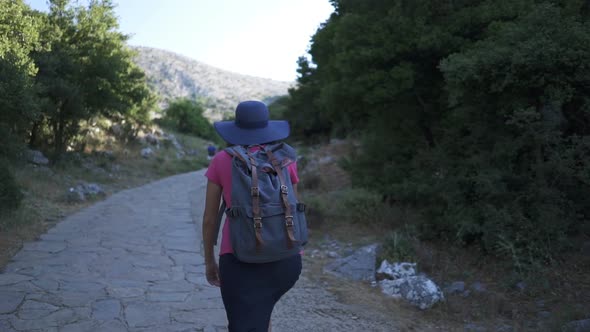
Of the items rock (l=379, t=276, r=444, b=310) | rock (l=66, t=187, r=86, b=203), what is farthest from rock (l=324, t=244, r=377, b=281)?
rock (l=66, t=187, r=86, b=203)

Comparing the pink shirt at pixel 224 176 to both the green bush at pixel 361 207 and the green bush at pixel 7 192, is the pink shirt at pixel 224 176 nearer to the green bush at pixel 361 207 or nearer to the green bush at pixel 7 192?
the green bush at pixel 7 192

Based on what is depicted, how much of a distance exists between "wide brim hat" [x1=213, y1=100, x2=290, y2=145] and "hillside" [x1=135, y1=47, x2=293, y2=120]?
7150 cm

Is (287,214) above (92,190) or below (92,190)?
above

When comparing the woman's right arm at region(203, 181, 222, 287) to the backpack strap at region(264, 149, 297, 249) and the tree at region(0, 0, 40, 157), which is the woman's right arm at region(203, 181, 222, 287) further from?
the tree at region(0, 0, 40, 157)

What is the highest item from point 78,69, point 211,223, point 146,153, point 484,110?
point 78,69

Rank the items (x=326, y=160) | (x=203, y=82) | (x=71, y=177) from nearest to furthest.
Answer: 1. (x=71, y=177)
2. (x=326, y=160)
3. (x=203, y=82)

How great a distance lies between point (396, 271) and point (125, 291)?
333 centimetres

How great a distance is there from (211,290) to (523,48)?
4.95m

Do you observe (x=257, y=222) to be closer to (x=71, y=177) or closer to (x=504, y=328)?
(x=504, y=328)

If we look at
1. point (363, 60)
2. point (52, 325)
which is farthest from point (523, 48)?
point (52, 325)

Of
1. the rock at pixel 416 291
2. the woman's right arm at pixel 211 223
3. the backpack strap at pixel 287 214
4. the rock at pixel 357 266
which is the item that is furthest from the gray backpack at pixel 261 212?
the rock at pixel 357 266

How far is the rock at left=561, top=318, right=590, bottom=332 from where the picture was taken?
4271 mm

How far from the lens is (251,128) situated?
2.76m

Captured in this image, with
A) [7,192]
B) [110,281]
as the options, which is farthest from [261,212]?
[7,192]
